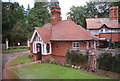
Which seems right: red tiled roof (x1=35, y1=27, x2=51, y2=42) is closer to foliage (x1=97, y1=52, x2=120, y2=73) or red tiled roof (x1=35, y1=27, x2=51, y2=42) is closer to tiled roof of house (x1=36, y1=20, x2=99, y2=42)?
tiled roof of house (x1=36, y1=20, x2=99, y2=42)

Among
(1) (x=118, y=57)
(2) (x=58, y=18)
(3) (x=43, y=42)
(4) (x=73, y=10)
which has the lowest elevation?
(1) (x=118, y=57)

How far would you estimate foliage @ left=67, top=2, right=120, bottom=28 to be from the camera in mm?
30562

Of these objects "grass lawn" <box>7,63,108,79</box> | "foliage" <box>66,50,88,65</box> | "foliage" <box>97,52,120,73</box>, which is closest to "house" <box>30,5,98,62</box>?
"foliage" <box>66,50,88,65</box>

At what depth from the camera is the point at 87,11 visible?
33.2 metres

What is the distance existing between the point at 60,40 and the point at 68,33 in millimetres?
1510

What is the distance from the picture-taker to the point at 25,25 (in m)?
26.9

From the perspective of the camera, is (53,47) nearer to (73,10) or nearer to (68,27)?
(68,27)

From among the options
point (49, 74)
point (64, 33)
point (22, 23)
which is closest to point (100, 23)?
point (64, 33)

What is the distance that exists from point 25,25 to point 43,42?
15296mm

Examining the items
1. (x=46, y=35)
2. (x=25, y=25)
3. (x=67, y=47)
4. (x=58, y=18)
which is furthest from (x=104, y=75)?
(x=25, y=25)

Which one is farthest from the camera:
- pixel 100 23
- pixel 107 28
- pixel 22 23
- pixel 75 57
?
pixel 22 23

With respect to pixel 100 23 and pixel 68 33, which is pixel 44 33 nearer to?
pixel 68 33

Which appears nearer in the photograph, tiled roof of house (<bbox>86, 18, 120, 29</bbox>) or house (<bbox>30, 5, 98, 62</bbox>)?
house (<bbox>30, 5, 98, 62</bbox>)

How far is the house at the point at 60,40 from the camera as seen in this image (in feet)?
44.2
